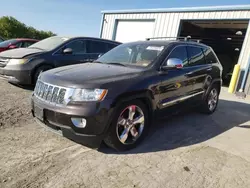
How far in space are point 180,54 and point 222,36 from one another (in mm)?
14612

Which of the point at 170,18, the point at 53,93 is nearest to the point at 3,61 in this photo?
the point at 53,93

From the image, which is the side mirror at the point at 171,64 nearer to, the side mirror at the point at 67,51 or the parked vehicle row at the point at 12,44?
the side mirror at the point at 67,51

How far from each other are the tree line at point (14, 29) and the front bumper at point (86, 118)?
82.0ft

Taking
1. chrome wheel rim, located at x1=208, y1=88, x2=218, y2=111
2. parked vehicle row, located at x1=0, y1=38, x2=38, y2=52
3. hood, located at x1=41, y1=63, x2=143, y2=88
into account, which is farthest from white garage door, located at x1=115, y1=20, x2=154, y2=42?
hood, located at x1=41, y1=63, x2=143, y2=88

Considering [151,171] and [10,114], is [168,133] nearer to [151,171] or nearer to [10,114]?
[151,171]

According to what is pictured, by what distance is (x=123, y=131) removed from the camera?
3.42m

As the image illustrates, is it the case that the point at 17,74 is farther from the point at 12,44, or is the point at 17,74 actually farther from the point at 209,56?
the point at 209,56

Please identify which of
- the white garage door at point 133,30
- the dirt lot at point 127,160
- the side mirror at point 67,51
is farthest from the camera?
the white garage door at point 133,30

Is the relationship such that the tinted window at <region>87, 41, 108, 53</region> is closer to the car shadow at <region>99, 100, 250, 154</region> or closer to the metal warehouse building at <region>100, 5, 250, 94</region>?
the car shadow at <region>99, 100, 250, 154</region>

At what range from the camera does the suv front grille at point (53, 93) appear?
3074 mm

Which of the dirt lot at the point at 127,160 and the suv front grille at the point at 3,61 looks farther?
the suv front grille at the point at 3,61

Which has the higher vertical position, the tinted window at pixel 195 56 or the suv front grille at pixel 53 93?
the tinted window at pixel 195 56

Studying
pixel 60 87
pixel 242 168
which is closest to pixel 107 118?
pixel 60 87

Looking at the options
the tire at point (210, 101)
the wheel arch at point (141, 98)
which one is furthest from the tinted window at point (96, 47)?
the wheel arch at point (141, 98)
